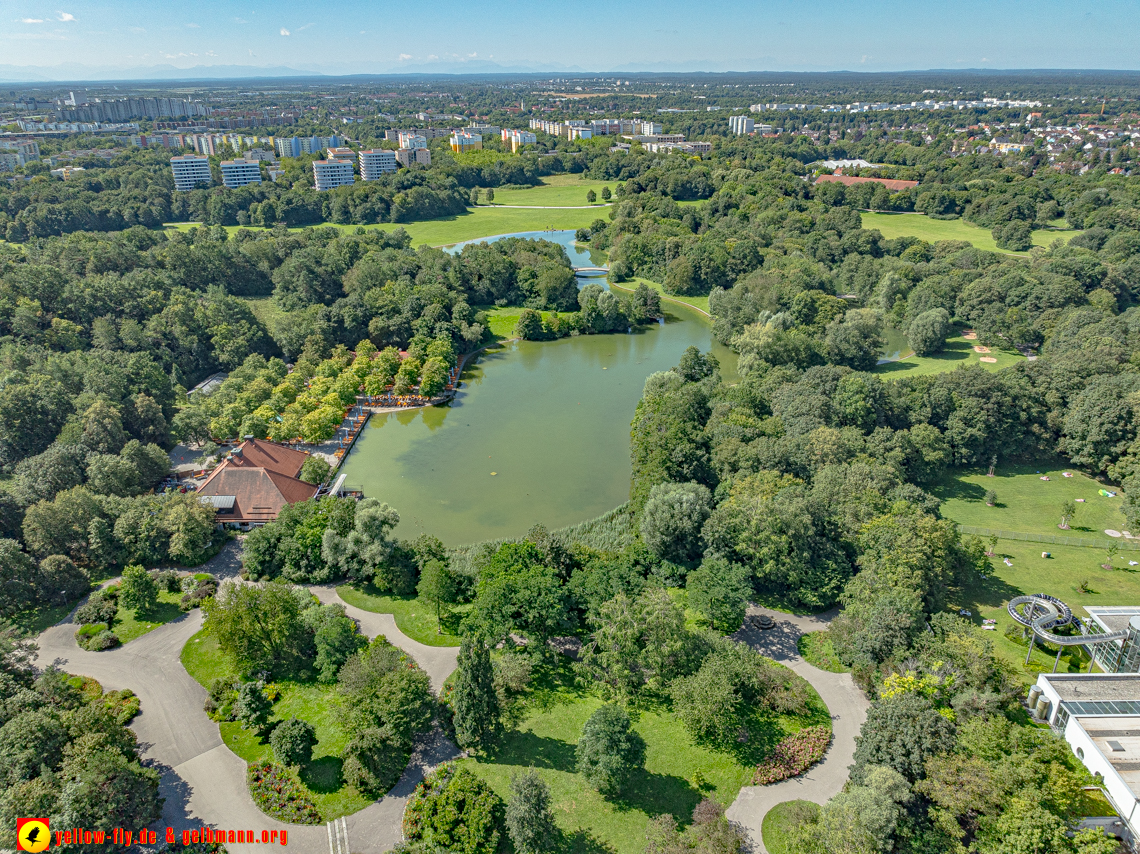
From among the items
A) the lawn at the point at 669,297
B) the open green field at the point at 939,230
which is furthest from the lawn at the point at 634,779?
the open green field at the point at 939,230

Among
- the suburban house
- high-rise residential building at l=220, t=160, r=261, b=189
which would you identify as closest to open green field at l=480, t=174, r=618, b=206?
high-rise residential building at l=220, t=160, r=261, b=189

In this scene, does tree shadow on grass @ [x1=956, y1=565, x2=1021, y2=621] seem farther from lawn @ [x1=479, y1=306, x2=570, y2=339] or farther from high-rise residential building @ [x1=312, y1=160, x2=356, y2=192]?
high-rise residential building @ [x1=312, y1=160, x2=356, y2=192]

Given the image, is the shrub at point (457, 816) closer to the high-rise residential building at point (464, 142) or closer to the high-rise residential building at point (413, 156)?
the high-rise residential building at point (413, 156)

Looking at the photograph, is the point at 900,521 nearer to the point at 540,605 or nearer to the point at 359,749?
the point at 540,605

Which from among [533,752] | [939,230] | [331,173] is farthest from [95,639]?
[331,173]

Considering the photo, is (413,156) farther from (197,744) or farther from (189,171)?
(197,744)
